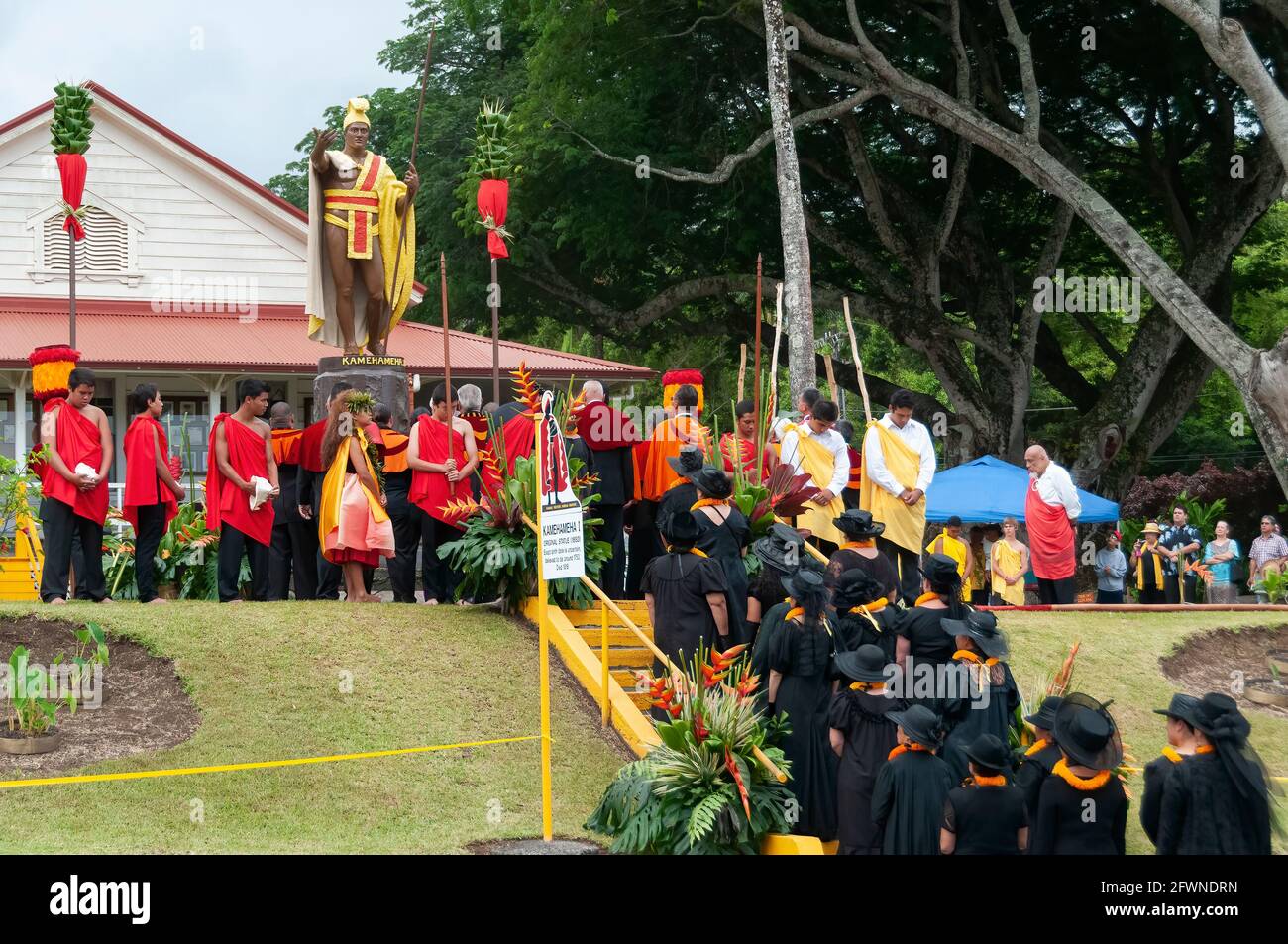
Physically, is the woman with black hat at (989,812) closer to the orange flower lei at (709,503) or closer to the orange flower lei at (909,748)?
the orange flower lei at (909,748)

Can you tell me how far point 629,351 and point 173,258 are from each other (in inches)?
605

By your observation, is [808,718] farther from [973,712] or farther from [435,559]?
[435,559]

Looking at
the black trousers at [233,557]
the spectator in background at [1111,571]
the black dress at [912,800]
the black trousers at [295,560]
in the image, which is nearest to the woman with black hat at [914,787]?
the black dress at [912,800]

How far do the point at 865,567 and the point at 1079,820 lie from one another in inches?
132

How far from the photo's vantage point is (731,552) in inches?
Result: 414

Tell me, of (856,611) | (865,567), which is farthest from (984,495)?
(856,611)

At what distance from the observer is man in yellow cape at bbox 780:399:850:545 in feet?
42.8

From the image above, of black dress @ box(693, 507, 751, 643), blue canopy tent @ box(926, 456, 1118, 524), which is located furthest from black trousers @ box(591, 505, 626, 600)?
blue canopy tent @ box(926, 456, 1118, 524)

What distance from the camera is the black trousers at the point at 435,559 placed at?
13453 mm

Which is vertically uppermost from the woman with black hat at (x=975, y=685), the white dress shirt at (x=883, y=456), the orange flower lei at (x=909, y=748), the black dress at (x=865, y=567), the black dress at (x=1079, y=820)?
the white dress shirt at (x=883, y=456)

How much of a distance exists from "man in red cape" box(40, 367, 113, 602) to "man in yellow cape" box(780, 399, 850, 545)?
5.41 metres

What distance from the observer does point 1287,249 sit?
37.0 meters
